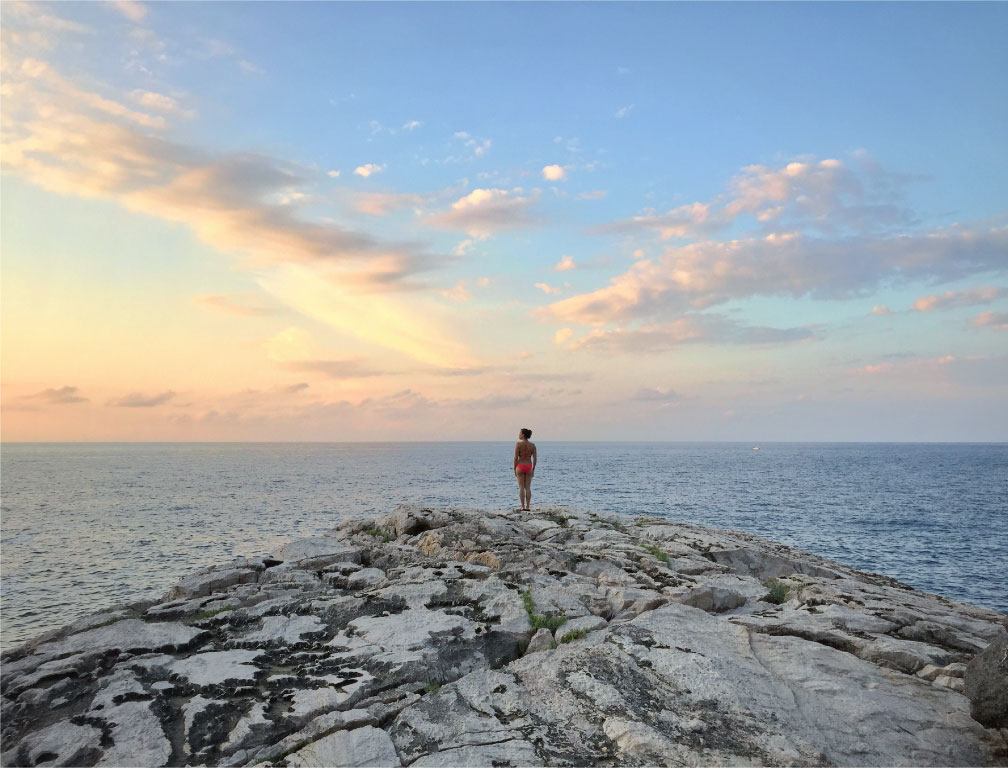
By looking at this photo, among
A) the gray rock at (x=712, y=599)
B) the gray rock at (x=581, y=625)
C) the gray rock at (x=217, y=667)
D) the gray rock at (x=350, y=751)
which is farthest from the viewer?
the gray rock at (x=712, y=599)

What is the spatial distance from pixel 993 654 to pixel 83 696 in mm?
15380

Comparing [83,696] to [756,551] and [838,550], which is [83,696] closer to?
[756,551]

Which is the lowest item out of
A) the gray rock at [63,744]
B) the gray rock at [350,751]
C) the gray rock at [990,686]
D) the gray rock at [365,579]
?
the gray rock at [63,744]

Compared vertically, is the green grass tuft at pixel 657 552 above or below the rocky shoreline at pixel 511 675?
above

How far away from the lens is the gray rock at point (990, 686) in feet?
26.6

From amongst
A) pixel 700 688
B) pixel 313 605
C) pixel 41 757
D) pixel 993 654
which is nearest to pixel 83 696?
pixel 41 757

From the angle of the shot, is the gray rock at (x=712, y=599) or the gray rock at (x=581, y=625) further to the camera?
the gray rock at (x=712, y=599)

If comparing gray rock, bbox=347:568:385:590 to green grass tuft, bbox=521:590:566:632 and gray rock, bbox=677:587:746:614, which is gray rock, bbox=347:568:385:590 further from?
gray rock, bbox=677:587:746:614

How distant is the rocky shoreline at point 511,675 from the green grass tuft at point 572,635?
0.14 feet

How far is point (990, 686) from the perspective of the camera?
827 cm

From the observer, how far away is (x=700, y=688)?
30.7 feet

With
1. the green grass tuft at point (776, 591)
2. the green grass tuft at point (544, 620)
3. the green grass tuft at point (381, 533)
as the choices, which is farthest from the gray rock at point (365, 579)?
the green grass tuft at point (776, 591)

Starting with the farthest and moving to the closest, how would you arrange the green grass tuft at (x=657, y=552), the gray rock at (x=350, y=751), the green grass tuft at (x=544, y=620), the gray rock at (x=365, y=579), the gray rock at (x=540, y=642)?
the green grass tuft at (x=657, y=552), the gray rock at (x=365, y=579), the green grass tuft at (x=544, y=620), the gray rock at (x=540, y=642), the gray rock at (x=350, y=751)

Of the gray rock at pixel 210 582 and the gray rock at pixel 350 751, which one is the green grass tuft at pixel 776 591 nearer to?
the gray rock at pixel 350 751
